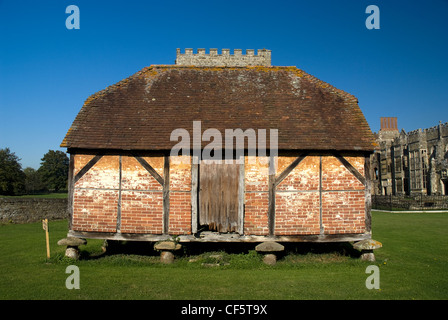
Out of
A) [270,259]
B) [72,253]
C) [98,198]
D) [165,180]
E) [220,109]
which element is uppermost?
[220,109]

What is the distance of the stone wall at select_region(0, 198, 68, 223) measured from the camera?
23000mm

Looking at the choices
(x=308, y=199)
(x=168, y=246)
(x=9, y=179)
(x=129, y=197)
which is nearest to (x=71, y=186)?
(x=129, y=197)

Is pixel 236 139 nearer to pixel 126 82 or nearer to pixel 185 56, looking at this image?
pixel 126 82

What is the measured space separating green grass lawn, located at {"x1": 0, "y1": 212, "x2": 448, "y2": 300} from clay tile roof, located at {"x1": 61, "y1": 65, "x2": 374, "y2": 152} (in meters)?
3.71

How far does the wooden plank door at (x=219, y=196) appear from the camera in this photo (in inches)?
403

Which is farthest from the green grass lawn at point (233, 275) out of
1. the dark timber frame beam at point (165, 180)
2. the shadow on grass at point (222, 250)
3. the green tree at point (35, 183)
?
the green tree at point (35, 183)

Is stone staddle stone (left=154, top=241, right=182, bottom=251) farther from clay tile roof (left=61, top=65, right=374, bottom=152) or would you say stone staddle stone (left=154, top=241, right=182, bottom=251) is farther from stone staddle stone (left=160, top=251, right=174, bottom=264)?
clay tile roof (left=61, top=65, right=374, bottom=152)

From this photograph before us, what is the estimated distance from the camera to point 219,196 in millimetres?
10281

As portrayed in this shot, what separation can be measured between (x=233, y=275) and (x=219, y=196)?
2.63 metres

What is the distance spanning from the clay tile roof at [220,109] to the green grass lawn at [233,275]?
3.71 metres

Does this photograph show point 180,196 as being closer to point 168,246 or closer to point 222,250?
point 168,246

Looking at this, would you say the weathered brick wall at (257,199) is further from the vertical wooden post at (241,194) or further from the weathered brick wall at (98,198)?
the weathered brick wall at (98,198)
